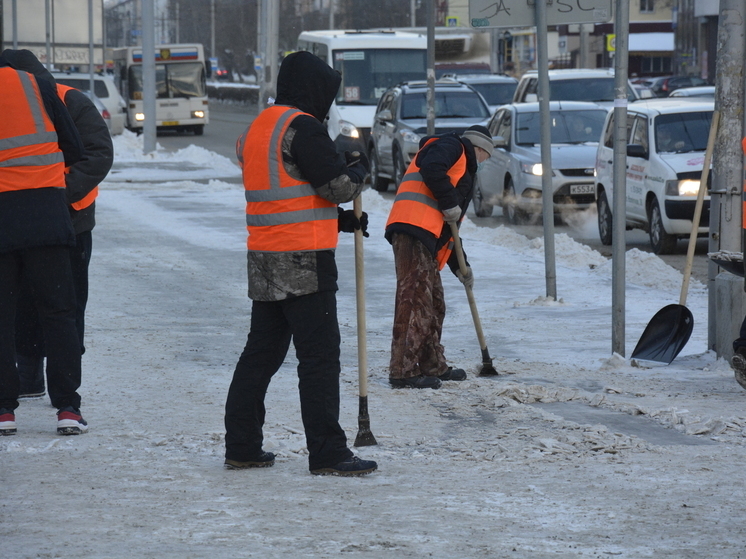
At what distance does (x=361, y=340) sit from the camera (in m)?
5.20

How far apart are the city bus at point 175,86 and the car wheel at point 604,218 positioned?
26674 millimetres

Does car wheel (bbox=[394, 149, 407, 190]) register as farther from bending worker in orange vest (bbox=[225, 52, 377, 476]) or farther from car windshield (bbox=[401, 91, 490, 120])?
bending worker in orange vest (bbox=[225, 52, 377, 476])

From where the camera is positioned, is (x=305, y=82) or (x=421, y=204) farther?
(x=421, y=204)

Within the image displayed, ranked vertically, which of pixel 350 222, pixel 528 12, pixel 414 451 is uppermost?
pixel 528 12

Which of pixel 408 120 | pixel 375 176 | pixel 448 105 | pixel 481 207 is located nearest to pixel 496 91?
pixel 448 105

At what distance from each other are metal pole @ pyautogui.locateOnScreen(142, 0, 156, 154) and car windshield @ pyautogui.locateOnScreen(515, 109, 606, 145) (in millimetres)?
13613

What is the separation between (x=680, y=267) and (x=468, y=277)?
18.2 ft

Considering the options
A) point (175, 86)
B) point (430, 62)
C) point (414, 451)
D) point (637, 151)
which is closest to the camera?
point (414, 451)

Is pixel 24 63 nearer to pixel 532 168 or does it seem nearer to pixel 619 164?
pixel 619 164

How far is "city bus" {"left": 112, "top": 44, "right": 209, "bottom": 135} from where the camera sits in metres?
39.5

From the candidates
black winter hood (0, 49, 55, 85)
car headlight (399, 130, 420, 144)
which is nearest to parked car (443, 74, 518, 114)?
car headlight (399, 130, 420, 144)

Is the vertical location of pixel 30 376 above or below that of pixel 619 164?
below

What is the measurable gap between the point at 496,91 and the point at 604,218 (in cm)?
1275

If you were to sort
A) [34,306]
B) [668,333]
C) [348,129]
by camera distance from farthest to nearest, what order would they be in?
[348,129] < [668,333] < [34,306]
